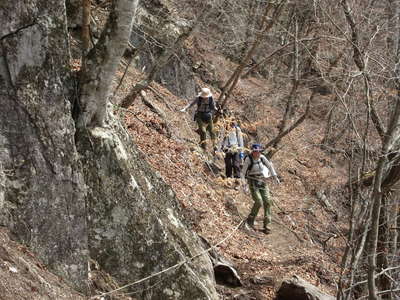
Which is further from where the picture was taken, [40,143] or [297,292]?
[297,292]

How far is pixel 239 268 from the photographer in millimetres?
9945

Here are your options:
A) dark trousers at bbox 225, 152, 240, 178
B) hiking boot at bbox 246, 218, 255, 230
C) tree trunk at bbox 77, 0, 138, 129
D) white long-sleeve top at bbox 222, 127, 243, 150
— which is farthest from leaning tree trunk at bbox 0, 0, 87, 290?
dark trousers at bbox 225, 152, 240, 178

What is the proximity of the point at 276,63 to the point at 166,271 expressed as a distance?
919 inches

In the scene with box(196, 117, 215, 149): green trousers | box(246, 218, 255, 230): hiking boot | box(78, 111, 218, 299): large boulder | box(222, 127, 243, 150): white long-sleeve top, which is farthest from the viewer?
Result: box(196, 117, 215, 149): green trousers

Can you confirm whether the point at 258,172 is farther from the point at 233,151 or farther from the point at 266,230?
the point at 266,230

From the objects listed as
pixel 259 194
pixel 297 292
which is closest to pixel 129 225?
pixel 297 292

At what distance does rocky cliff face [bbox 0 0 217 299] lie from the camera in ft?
16.6

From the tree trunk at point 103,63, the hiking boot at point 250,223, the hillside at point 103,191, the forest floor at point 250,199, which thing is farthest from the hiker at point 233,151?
the tree trunk at point 103,63

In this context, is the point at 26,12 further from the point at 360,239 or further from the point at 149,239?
the point at 360,239

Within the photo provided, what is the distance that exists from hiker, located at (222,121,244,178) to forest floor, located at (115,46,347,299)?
43 centimetres

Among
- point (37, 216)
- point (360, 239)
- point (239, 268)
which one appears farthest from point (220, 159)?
point (37, 216)

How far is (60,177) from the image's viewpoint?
535 cm

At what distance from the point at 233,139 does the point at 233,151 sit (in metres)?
0.58

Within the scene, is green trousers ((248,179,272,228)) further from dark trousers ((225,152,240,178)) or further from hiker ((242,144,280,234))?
dark trousers ((225,152,240,178))
